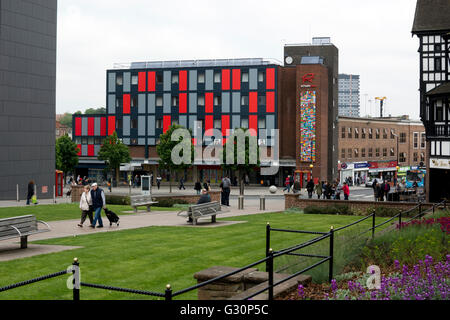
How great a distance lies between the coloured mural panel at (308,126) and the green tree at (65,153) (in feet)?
96.0

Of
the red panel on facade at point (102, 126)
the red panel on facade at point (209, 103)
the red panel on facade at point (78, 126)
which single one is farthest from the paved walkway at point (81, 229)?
the red panel on facade at point (78, 126)

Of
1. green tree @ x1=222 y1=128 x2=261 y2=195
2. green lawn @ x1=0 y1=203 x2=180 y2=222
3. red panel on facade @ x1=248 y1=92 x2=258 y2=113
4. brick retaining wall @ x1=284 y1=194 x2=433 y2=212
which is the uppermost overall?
red panel on facade @ x1=248 y1=92 x2=258 y2=113

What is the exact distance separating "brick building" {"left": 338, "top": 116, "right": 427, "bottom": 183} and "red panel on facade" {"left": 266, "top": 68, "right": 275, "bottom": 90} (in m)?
13.9

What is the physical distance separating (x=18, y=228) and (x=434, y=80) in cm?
2992

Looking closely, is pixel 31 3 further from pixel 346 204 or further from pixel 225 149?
pixel 346 204

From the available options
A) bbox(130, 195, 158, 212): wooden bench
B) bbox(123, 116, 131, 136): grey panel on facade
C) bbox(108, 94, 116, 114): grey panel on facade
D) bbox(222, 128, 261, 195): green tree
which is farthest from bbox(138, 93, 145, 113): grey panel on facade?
bbox(130, 195, 158, 212): wooden bench

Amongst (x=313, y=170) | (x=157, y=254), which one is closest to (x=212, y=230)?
(x=157, y=254)

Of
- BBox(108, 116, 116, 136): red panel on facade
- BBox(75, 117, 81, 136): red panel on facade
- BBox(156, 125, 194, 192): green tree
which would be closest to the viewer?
BBox(156, 125, 194, 192): green tree

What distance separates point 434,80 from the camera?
122 ft

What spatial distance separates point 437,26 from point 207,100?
133 feet

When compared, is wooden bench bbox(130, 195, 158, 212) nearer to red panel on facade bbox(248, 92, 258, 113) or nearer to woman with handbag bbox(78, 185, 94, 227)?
woman with handbag bbox(78, 185, 94, 227)

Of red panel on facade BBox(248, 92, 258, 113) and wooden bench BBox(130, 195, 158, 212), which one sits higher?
red panel on facade BBox(248, 92, 258, 113)

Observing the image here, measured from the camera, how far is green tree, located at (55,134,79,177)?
238 feet

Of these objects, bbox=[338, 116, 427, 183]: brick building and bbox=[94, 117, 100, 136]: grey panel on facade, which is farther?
bbox=[338, 116, 427, 183]: brick building
